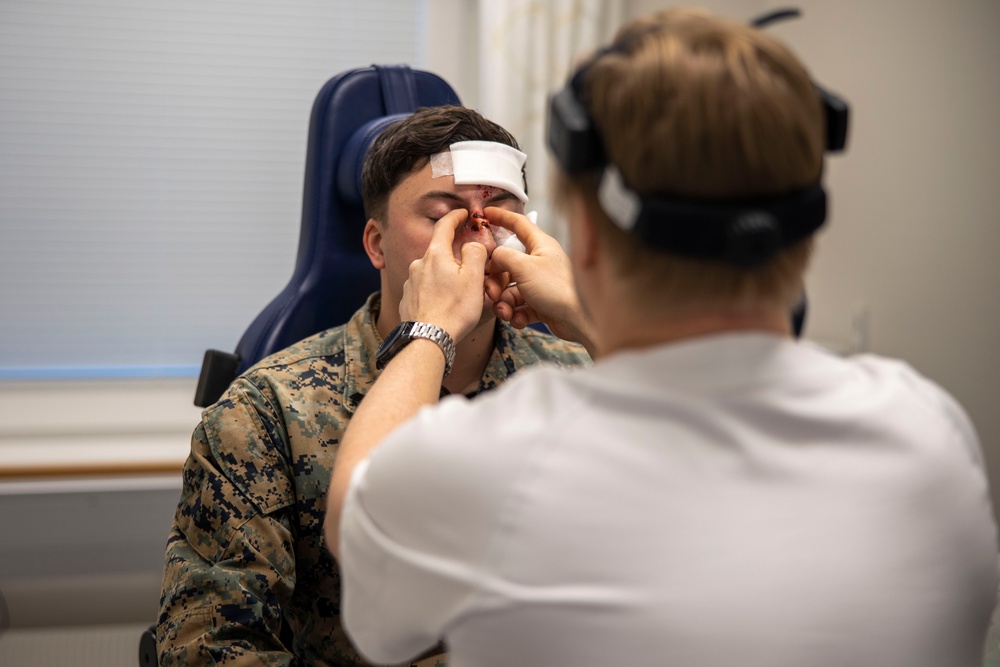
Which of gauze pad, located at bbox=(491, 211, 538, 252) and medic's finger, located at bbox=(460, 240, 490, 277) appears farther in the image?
gauze pad, located at bbox=(491, 211, 538, 252)

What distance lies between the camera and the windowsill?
8.07 feet

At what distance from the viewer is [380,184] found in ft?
5.49

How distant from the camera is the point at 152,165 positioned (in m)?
2.63

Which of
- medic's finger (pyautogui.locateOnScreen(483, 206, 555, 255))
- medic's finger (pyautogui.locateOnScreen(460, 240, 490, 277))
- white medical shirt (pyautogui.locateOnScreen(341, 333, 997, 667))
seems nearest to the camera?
white medical shirt (pyautogui.locateOnScreen(341, 333, 997, 667))

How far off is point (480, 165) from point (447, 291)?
48 centimetres

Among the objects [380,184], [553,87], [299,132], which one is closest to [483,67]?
[553,87]

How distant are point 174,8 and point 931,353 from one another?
228 cm

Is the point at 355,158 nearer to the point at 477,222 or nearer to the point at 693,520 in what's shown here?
the point at 477,222

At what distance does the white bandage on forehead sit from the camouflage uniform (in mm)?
328

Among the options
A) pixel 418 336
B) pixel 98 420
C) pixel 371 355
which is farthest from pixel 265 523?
pixel 98 420

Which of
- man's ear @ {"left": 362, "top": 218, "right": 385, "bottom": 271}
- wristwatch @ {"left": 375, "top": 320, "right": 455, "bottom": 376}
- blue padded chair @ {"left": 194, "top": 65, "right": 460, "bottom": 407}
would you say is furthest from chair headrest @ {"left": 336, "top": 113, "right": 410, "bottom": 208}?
wristwatch @ {"left": 375, "top": 320, "right": 455, "bottom": 376}

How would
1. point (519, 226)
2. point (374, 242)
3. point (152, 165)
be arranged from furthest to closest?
point (152, 165), point (374, 242), point (519, 226)

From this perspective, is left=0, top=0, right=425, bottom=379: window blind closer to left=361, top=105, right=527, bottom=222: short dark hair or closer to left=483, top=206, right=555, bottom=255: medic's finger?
left=361, top=105, right=527, bottom=222: short dark hair

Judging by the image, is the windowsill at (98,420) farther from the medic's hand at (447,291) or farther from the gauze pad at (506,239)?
the medic's hand at (447,291)
